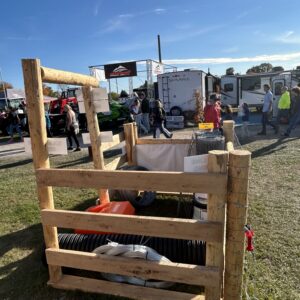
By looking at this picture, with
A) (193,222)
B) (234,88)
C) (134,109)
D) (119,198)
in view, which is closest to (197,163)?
(193,222)

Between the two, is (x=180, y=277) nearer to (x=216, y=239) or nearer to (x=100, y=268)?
(x=216, y=239)

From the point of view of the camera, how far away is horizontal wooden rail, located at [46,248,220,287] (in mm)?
2373

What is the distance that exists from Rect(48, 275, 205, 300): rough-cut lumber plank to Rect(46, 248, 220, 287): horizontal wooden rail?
0.24m

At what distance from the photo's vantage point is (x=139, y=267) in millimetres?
2514

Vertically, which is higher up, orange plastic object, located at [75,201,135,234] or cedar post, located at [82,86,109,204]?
cedar post, located at [82,86,109,204]

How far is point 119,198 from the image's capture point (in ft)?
15.3

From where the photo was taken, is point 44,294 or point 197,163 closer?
point 197,163

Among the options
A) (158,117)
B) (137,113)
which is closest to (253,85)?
(137,113)

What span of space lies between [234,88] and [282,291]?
22783 millimetres

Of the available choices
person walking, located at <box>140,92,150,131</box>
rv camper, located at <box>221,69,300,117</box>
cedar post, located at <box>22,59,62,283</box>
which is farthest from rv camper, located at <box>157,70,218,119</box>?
cedar post, located at <box>22,59,62,283</box>

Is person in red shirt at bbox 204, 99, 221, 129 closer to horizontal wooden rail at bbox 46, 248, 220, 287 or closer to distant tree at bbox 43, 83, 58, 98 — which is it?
horizontal wooden rail at bbox 46, 248, 220, 287

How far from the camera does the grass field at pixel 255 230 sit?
2855 millimetres

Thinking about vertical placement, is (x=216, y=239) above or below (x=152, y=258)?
above

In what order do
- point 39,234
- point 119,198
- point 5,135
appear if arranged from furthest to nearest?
point 5,135, point 119,198, point 39,234
